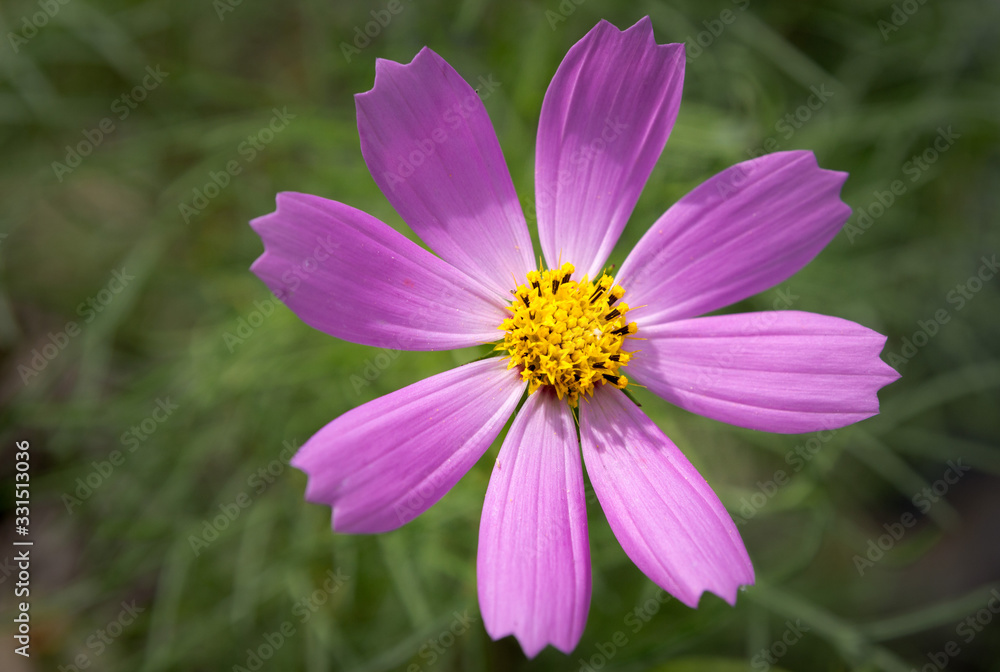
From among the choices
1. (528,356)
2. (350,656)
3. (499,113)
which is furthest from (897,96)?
(350,656)

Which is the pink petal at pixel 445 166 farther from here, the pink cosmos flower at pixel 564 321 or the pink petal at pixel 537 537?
the pink petal at pixel 537 537

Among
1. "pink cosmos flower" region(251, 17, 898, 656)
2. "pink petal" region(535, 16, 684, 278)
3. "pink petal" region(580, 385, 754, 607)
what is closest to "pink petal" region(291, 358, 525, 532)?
"pink cosmos flower" region(251, 17, 898, 656)

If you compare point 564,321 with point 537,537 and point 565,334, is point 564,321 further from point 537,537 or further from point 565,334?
point 537,537

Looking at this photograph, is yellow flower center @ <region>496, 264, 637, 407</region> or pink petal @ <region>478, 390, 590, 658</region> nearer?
pink petal @ <region>478, 390, 590, 658</region>

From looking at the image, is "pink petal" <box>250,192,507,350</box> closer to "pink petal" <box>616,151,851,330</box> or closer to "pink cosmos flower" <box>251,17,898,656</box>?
"pink cosmos flower" <box>251,17,898,656</box>

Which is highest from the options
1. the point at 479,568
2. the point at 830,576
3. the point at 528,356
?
the point at 528,356

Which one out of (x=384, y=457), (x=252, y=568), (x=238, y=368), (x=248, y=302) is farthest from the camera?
(x=248, y=302)

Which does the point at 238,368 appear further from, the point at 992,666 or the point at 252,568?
the point at 992,666
